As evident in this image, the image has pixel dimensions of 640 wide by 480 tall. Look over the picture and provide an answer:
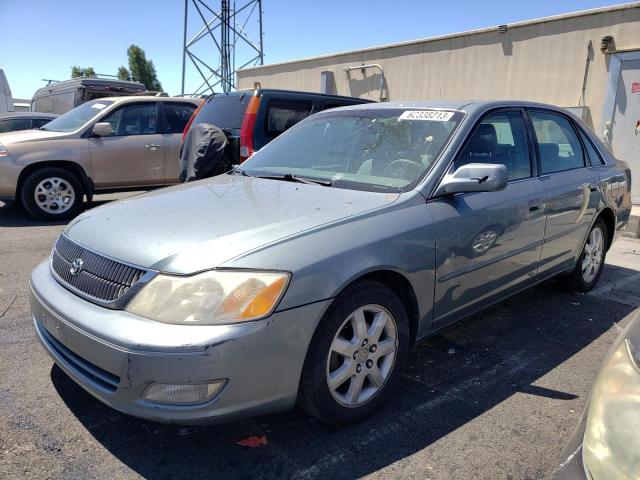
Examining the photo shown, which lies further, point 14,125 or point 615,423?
point 14,125

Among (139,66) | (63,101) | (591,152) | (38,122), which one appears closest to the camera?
(591,152)

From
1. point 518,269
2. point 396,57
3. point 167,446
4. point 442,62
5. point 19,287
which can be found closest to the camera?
point 167,446

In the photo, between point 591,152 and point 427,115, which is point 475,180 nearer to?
point 427,115

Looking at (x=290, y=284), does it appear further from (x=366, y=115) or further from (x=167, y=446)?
(x=366, y=115)

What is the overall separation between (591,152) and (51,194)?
6.75 m

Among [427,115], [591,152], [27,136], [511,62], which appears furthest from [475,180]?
[511,62]

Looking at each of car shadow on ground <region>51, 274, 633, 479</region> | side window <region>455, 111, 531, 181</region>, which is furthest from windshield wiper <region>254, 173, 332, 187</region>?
car shadow on ground <region>51, 274, 633, 479</region>

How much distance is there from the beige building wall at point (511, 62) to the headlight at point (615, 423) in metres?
9.27

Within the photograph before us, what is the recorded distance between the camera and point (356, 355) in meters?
2.58

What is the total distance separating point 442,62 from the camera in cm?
1194

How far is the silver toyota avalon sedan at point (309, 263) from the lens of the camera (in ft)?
7.11

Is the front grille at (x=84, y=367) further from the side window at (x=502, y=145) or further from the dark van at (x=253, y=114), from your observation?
the dark van at (x=253, y=114)

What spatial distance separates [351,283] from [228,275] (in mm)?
600

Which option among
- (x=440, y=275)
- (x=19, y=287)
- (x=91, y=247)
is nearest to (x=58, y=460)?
(x=91, y=247)
